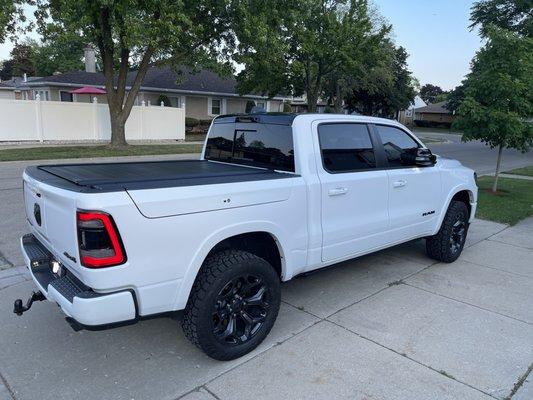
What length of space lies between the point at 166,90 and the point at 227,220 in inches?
1121

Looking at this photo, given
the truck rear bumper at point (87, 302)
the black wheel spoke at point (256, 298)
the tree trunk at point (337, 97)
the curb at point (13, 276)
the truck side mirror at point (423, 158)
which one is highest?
the tree trunk at point (337, 97)

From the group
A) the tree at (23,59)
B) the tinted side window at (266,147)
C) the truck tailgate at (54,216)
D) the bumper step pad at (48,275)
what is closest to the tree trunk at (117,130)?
the tinted side window at (266,147)

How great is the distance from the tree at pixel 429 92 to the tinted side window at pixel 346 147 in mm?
135064

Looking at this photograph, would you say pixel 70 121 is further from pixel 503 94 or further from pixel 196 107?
pixel 503 94

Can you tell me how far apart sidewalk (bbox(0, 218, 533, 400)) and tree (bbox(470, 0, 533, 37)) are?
31289mm

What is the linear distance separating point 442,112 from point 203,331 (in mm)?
78568

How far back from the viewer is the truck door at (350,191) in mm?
3742

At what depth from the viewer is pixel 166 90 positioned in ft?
97.1

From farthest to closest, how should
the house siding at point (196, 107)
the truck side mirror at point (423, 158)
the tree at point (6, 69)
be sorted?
1. the tree at point (6, 69)
2. the house siding at point (196, 107)
3. the truck side mirror at point (423, 158)

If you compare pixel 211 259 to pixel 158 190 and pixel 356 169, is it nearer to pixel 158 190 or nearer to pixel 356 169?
pixel 158 190

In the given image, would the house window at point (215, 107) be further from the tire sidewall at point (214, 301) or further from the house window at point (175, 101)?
the tire sidewall at point (214, 301)

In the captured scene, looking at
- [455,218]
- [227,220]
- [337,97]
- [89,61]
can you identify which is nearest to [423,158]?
[455,218]

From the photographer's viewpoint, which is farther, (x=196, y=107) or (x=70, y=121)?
(x=196, y=107)

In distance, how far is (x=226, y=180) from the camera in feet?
9.94
